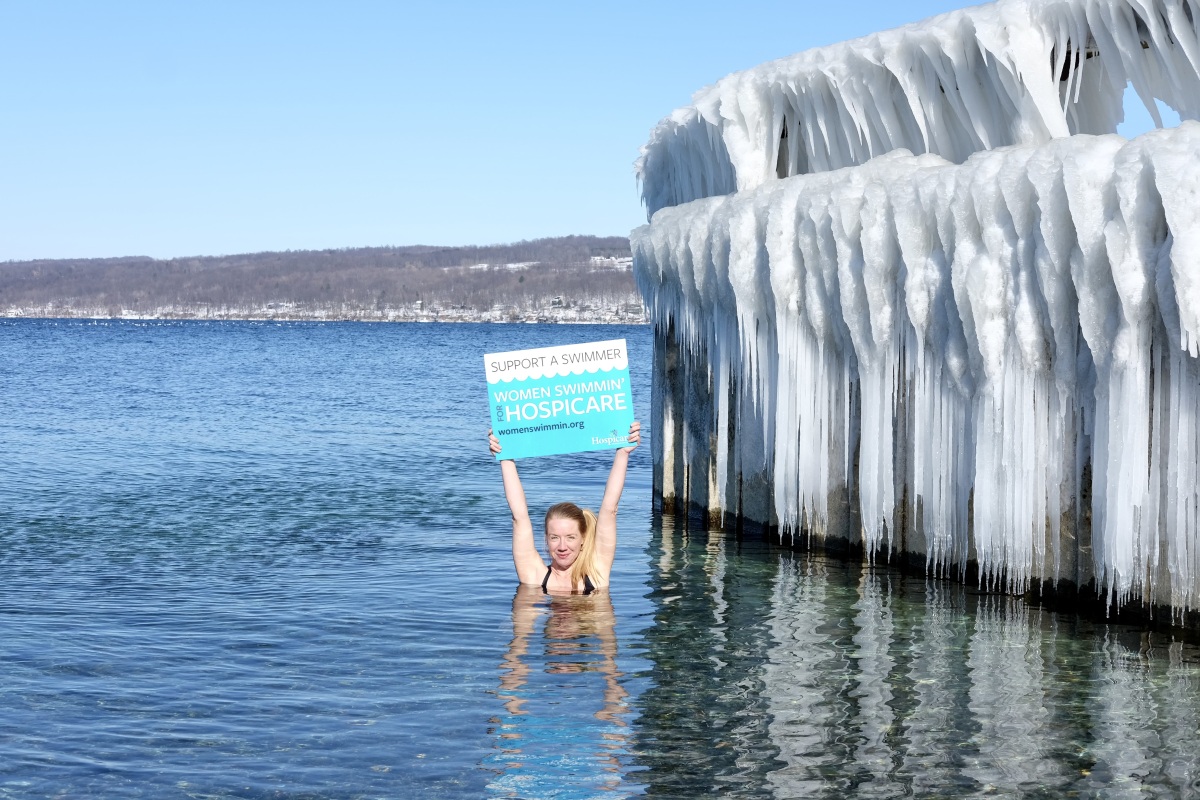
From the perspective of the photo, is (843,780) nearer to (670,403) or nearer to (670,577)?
(670,577)

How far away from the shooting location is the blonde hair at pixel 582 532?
34.8 feet

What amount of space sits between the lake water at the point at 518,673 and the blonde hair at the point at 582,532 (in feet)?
1.26

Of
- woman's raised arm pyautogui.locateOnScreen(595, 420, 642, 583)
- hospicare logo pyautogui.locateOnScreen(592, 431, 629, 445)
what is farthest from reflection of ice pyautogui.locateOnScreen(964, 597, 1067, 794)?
hospicare logo pyautogui.locateOnScreen(592, 431, 629, 445)

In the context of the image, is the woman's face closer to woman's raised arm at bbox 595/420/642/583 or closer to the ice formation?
woman's raised arm at bbox 595/420/642/583

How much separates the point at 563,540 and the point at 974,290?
3730mm

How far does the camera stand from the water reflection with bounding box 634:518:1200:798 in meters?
7.55

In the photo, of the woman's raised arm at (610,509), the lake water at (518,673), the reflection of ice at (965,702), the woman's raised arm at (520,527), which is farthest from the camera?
the woman's raised arm at (520,527)

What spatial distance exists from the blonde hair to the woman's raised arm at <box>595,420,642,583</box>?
6 centimetres

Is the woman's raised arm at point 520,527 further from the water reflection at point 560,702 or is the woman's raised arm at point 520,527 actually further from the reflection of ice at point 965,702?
the reflection of ice at point 965,702

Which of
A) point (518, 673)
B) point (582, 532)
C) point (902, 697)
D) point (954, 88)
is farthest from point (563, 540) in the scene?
point (954, 88)

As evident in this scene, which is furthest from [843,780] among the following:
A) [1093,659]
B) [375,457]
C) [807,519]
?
[375,457]

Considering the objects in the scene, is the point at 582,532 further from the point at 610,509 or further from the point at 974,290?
the point at 974,290

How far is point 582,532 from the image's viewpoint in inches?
432

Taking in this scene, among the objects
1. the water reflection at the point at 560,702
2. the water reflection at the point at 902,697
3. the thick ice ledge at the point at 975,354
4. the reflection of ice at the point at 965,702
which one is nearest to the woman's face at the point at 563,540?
the water reflection at the point at 560,702
